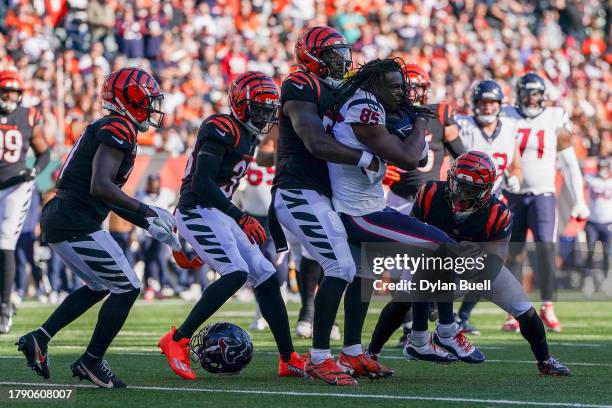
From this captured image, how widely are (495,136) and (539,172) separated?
1.70 ft

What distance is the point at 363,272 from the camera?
695cm

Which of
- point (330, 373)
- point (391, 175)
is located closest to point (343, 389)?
point (330, 373)

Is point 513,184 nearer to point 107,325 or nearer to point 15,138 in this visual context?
point 15,138

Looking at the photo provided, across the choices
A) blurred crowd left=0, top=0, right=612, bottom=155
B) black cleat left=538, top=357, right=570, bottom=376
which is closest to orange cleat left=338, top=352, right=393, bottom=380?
black cleat left=538, top=357, right=570, bottom=376

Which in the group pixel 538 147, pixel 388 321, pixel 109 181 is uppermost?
pixel 538 147

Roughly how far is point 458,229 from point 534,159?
3816 mm

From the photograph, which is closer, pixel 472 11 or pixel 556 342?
pixel 556 342

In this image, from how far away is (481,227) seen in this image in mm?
7129

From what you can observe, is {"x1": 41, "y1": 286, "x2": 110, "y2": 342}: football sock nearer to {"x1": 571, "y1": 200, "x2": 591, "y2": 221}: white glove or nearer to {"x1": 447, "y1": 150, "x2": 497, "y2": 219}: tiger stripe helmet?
{"x1": 447, "y1": 150, "x2": 497, "y2": 219}: tiger stripe helmet

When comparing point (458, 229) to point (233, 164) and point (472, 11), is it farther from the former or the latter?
point (472, 11)

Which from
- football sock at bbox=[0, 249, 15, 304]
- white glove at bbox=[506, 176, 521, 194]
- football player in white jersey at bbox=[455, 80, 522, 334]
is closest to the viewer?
football sock at bbox=[0, 249, 15, 304]

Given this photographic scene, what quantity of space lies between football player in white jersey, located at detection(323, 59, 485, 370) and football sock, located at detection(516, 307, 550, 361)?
61 cm

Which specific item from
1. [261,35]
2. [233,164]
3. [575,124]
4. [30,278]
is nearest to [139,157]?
[30,278]

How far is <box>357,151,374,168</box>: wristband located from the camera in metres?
6.47
